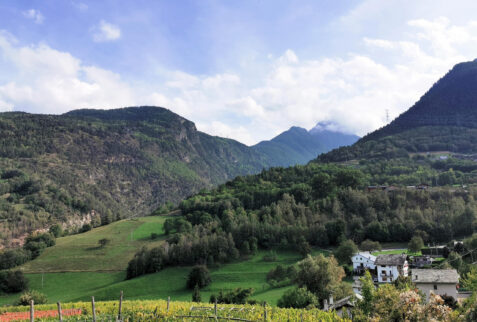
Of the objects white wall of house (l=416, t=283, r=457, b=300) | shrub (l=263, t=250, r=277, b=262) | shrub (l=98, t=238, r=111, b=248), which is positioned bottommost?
shrub (l=263, t=250, r=277, b=262)

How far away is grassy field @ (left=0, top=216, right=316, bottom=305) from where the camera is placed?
2522 inches

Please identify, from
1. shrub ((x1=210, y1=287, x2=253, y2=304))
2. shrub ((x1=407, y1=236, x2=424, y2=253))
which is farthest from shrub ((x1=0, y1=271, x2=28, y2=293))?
shrub ((x1=407, y1=236, x2=424, y2=253))

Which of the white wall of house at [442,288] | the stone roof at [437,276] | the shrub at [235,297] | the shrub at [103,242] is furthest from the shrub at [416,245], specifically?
the shrub at [103,242]

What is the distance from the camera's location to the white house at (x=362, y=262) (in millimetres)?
63031

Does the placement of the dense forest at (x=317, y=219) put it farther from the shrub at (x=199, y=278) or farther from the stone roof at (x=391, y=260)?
the stone roof at (x=391, y=260)

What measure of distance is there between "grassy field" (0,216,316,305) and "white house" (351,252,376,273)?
12977mm

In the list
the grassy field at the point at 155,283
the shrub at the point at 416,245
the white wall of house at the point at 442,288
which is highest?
the shrub at the point at 416,245

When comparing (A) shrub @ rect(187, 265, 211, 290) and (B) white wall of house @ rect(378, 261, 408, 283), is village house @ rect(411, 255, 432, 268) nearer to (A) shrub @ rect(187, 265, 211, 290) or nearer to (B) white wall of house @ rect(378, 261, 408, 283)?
(B) white wall of house @ rect(378, 261, 408, 283)

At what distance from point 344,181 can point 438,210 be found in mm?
32868

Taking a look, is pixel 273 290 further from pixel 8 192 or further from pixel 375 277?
pixel 8 192

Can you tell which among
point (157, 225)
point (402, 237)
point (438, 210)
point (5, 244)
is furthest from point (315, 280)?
point (5, 244)

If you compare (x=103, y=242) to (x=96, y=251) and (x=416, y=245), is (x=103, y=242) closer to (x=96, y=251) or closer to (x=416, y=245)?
(x=96, y=251)

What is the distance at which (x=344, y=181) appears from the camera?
380 ft

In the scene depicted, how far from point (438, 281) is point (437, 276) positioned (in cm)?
129
